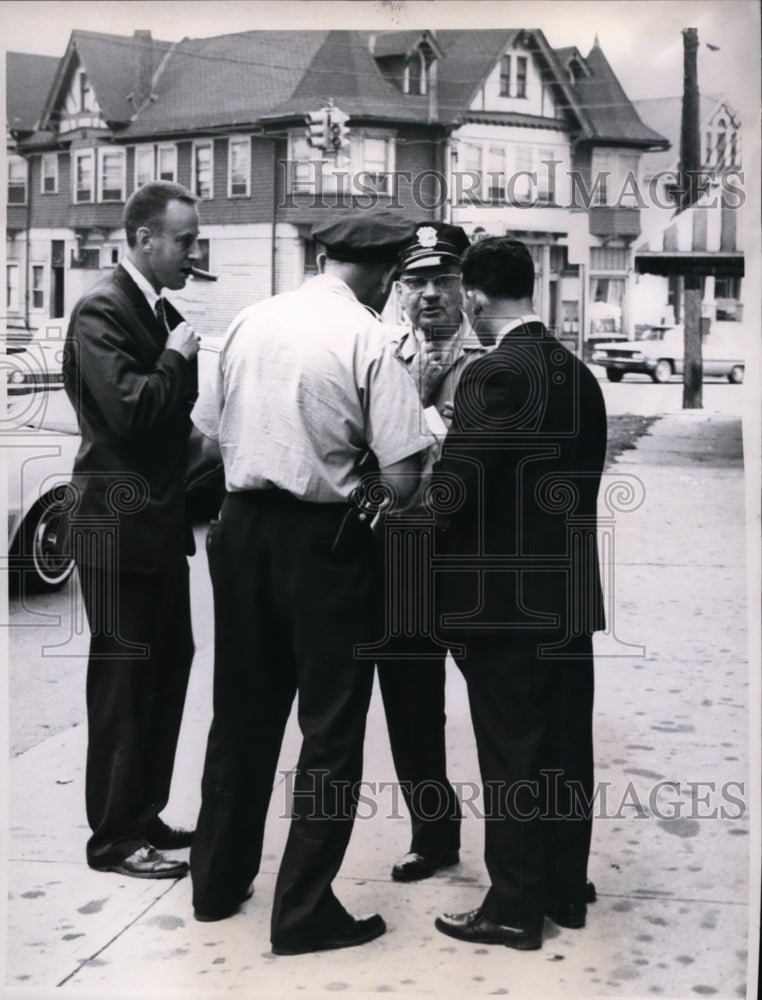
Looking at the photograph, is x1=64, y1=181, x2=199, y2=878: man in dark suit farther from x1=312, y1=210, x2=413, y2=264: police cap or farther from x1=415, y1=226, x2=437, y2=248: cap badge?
x1=415, y1=226, x2=437, y2=248: cap badge

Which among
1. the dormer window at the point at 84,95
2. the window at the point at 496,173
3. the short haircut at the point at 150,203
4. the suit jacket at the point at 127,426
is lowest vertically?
the suit jacket at the point at 127,426

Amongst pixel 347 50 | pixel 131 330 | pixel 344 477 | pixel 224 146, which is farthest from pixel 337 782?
pixel 347 50

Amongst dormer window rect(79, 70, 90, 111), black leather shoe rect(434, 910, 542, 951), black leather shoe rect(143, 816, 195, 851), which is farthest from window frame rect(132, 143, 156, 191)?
black leather shoe rect(434, 910, 542, 951)

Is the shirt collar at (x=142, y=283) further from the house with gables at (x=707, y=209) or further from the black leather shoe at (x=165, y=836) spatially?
the black leather shoe at (x=165, y=836)

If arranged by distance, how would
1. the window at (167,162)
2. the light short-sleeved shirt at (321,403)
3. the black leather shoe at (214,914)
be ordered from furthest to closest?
the window at (167,162) < the black leather shoe at (214,914) < the light short-sleeved shirt at (321,403)

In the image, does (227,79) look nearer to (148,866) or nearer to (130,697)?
(130,697)

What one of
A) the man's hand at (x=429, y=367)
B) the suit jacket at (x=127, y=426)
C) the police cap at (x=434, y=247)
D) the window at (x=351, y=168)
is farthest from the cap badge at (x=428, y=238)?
the suit jacket at (x=127, y=426)

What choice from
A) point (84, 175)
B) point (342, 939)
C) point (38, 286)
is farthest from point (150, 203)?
point (342, 939)
